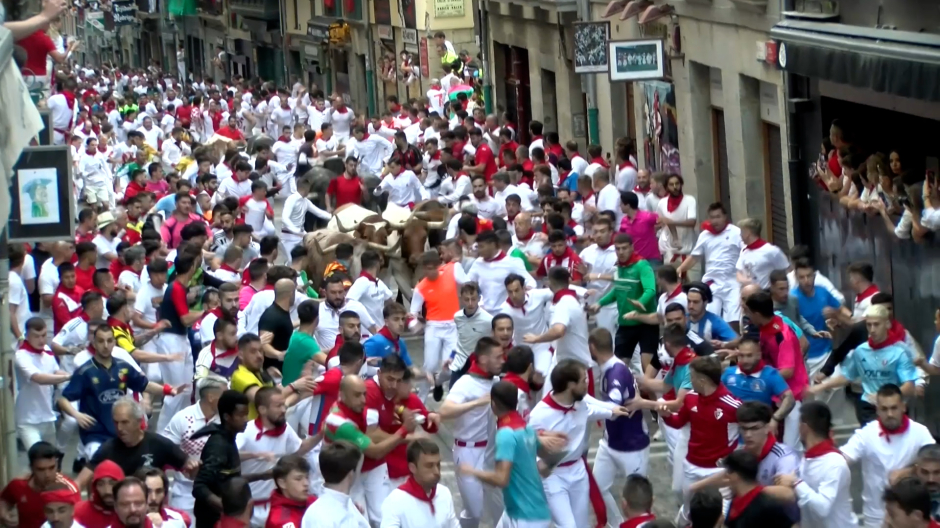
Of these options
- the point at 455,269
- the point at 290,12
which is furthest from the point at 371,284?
the point at 290,12

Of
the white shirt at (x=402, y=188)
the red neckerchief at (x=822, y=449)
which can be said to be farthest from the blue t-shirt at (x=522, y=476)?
the white shirt at (x=402, y=188)

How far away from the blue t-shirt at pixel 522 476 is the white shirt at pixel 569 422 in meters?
0.34

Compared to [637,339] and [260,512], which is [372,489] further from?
[637,339]

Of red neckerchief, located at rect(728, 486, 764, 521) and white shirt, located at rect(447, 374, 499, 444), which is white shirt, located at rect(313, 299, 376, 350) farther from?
red neckerchief, located at rect(728, 486, 764, 521)

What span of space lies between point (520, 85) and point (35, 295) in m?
18.9

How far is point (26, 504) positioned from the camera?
8766 mm

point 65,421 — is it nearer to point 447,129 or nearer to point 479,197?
point 479,197

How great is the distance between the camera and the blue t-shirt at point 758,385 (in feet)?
32.7

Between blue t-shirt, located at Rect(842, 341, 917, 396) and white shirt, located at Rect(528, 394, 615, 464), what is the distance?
1.91 m

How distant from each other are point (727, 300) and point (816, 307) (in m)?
2.15

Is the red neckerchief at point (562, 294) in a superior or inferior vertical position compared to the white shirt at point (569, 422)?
superior

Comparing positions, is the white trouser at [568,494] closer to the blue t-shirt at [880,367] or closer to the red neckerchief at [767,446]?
the red neckerchief at [767,446]

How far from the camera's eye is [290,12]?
5288 cm

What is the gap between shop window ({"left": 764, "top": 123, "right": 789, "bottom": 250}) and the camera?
19219mm
